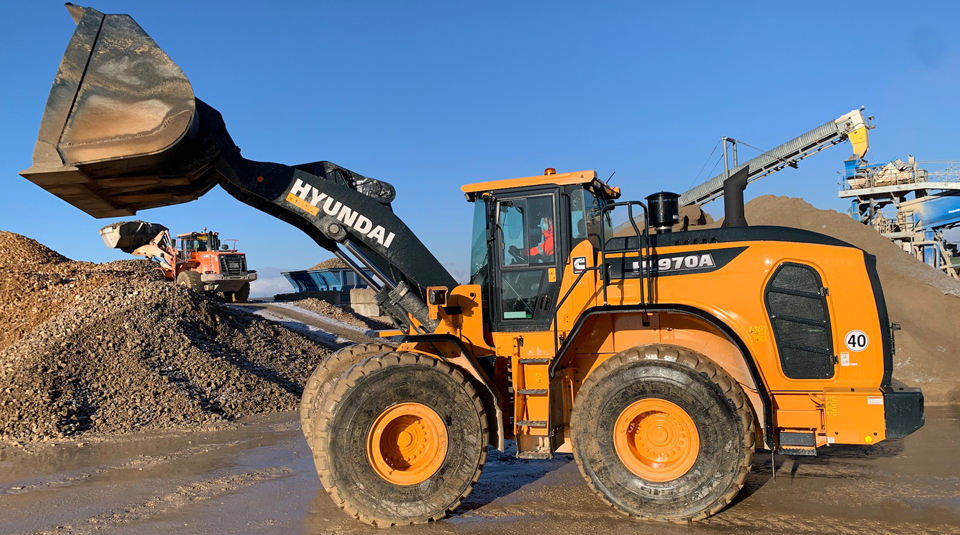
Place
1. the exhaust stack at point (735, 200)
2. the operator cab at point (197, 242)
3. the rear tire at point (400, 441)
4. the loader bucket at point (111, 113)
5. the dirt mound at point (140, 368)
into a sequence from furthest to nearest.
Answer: the operator cab at point (197, 242) < the dirt mound at point (140, 368) < the exhaust stack at point (735, 200) < the loader bucket at point (111, 113) < the rear tire at point (400, 441)

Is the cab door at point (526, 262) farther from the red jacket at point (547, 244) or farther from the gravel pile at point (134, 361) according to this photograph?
the gravel pile at point (134, 361)

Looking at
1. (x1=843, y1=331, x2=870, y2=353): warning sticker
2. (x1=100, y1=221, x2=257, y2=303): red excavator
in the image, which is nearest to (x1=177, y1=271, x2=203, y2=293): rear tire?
(x1=100, y1=221, x2=257, y2=303): red excavator

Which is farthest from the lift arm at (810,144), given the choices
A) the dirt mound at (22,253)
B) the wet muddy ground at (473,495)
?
the dirt mound at (22,253)

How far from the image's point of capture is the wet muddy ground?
17.1 ft

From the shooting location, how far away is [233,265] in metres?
25.5

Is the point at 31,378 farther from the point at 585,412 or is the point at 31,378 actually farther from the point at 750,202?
the point at 750,202

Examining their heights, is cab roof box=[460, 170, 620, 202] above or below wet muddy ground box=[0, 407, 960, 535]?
above

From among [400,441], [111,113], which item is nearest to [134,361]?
[111,113]

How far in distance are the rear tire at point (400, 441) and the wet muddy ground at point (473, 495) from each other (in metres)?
0.21

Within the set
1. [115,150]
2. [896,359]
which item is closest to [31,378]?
[115,150]

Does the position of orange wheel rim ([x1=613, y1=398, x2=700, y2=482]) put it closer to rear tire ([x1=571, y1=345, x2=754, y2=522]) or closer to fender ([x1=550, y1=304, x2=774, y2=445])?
rear tire ([x1=571, y1=345, x2=754, y2=522])

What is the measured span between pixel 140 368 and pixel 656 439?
8905 mm

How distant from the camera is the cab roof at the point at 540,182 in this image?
233 inches

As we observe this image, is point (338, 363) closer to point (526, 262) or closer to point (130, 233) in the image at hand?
point (526, 262)
